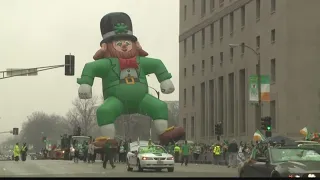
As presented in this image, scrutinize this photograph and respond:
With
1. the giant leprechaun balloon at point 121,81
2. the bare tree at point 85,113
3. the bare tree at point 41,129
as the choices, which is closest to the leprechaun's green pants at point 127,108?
the giant leprechaun balloon at point 121,81

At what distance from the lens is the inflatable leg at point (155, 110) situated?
34750 millimetres

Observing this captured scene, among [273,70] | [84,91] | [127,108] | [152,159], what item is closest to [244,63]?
[273,70]

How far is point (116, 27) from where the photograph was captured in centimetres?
3516

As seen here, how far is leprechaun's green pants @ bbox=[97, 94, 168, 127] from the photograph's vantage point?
34125 millimetres

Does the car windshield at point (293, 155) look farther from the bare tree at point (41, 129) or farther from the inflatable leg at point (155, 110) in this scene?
the bare tree at point (41, 129)

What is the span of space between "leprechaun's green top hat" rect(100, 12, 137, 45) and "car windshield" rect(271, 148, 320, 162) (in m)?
19.2

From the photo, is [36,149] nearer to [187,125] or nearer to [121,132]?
[121,132]

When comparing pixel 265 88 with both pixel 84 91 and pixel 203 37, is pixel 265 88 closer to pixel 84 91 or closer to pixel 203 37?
pixel 84 91

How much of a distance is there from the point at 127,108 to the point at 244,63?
2704cm

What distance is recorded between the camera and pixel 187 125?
261 ft

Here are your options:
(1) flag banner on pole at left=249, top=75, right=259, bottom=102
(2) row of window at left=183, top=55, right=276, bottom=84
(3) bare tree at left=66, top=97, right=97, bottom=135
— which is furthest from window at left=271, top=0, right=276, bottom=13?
(3) bare tree at left=66, top=97, right=97, bottom=135

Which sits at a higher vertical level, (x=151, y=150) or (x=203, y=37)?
(x=203, y=37)

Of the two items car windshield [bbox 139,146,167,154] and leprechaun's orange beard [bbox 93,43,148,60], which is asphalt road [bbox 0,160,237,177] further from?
leprechaun's orange beard [bbox 93,43,148,60]

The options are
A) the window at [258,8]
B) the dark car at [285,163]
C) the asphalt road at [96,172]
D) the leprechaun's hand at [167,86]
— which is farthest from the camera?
the window at [258,8]
